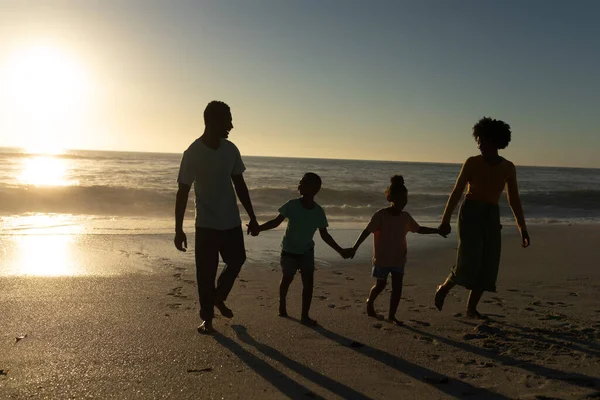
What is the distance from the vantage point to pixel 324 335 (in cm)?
444

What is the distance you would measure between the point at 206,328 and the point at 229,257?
1.91 feet

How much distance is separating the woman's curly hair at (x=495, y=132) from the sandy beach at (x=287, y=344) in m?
1.56

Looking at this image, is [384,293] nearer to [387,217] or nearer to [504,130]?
[387,217]

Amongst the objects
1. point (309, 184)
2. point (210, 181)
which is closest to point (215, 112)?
point (210, 181)

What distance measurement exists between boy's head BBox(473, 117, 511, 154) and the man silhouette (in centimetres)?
207

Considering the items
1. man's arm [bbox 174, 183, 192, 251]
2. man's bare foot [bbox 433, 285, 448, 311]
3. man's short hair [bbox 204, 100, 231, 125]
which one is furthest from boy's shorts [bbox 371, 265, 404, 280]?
man's short hair [bbox 204, 100, 231, 125]

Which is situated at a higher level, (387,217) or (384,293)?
(387,217)

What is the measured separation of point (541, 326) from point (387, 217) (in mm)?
1575

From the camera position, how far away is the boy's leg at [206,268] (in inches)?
175

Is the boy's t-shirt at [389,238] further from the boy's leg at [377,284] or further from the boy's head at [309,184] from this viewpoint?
the boy's head at [309,184]

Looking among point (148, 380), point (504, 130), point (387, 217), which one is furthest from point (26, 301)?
point (504, 130)

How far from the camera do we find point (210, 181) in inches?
173

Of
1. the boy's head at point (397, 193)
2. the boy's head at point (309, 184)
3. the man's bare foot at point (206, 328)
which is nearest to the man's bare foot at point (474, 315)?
the boy's head at point (397, 193)

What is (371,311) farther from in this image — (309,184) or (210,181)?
(210,181)
